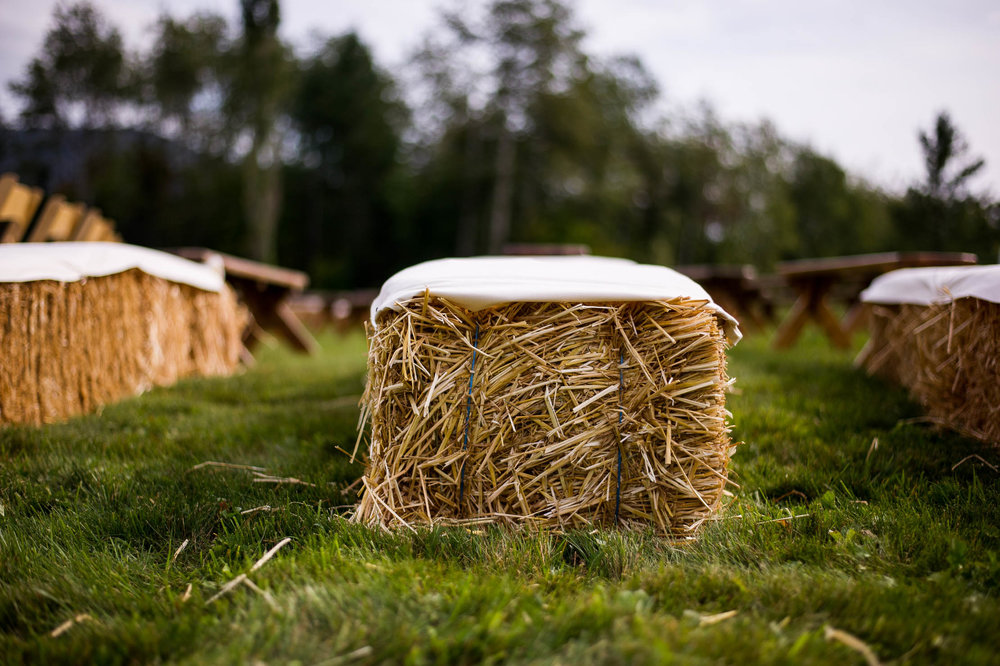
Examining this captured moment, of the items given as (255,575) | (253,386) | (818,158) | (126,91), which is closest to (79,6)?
(126,91)

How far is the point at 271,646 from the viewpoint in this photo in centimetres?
142

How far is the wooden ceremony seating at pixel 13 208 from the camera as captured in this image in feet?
15.3

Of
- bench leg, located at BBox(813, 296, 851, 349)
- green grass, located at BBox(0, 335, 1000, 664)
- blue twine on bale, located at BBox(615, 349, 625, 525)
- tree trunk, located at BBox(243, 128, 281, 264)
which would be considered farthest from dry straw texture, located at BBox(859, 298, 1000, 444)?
tree trunk, located at BBox(243, 128, 281, 264)

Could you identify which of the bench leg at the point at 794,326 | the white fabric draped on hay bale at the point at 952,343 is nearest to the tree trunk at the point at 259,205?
the bench leg at the point at 794,326

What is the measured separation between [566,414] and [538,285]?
0.48 m

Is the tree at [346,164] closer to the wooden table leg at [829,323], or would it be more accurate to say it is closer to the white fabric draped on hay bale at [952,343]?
the wooden table leg at [829,323]

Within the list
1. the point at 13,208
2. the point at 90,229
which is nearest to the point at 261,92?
the point at 90,229

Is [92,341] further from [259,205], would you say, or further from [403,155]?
[403,155]

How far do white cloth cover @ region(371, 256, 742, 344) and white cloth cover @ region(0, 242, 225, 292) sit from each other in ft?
7.08

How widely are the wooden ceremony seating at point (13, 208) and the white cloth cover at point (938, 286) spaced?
20.5 feet

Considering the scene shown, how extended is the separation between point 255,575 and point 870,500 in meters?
2.22

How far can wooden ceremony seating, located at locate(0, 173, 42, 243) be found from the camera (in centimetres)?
468

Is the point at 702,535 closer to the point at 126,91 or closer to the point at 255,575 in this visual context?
the point at 255,575

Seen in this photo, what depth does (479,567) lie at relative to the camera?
1854 millimetres
